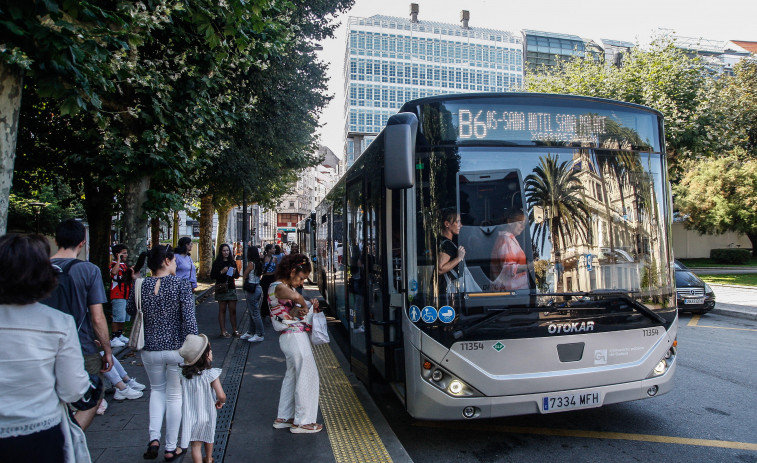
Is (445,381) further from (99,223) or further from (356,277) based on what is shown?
(99,223)

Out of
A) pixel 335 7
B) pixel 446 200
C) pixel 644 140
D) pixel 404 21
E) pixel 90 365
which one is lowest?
pixel 90 365

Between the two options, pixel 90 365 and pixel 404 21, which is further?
pixel 404 21

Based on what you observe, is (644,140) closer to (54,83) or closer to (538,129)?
(538,129)

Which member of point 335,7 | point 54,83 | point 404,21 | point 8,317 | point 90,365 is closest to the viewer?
point 8,317

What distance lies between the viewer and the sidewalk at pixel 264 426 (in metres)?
4.54

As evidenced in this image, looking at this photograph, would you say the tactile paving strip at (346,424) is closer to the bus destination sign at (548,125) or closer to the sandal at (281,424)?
the sandal at (281,424)

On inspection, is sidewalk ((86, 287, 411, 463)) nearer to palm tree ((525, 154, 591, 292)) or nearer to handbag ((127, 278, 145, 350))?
handbag ((127, 278, 145, 350))

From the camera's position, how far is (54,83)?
580 cm

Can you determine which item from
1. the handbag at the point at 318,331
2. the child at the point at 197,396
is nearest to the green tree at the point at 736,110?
the handbag at the point at 318,331

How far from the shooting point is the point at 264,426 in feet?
17.4

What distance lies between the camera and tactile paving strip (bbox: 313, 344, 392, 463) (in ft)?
14.7

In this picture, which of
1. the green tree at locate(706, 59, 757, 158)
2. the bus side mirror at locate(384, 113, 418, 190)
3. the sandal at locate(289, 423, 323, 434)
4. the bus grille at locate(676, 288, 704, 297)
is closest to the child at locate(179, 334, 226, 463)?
the sandal at locate(289, 423, 323, 434)

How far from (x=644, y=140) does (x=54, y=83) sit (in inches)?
243

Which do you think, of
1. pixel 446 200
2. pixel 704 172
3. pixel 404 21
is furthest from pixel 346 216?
pixel 404 21
